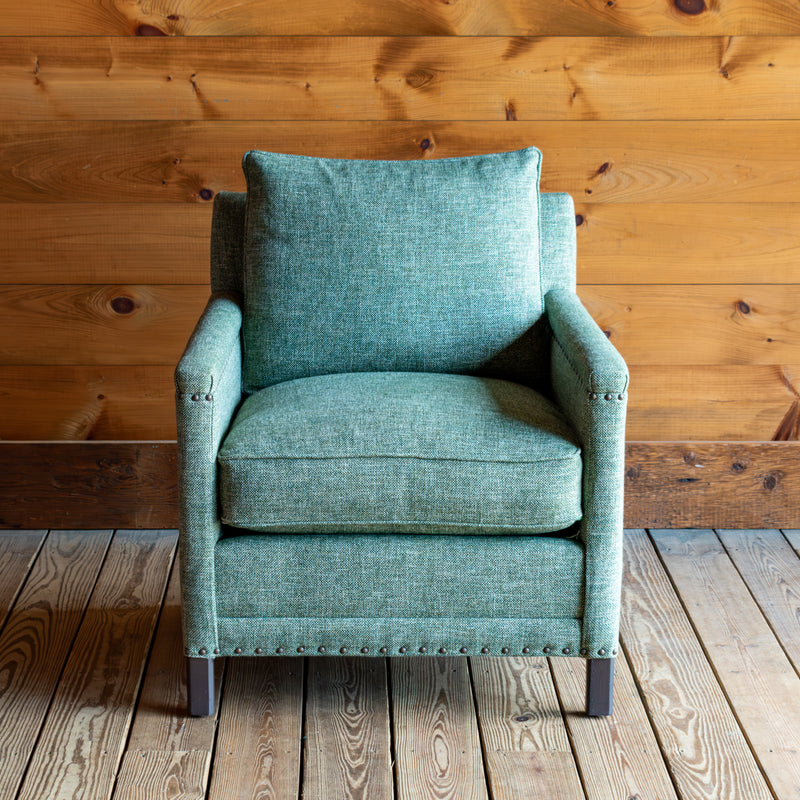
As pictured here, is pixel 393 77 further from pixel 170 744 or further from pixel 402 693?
pixel 170 744

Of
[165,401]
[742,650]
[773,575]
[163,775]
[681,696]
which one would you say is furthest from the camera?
[165,401]

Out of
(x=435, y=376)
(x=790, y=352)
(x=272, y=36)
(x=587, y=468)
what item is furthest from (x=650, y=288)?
(x=272, y=36)

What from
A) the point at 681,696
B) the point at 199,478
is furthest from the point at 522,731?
the point at 199,478

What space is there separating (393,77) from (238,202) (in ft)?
1.68

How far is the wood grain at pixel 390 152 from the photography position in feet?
7.41

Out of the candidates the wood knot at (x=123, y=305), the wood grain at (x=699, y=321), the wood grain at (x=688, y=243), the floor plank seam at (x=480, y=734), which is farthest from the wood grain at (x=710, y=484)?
the wood knot at (x=123, y=305)

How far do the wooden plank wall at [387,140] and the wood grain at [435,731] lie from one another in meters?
1.00

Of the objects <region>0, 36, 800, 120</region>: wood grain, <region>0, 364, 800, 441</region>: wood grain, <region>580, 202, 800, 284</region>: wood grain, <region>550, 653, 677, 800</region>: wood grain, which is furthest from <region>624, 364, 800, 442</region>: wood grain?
<region>550, 653, 677, 800</region>: wood grain

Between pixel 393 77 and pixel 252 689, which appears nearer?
pixel 252 689

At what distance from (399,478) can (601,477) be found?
330mm

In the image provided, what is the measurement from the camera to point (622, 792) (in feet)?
4.81

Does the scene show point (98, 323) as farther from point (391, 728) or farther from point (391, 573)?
point (391, 728)

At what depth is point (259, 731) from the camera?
162 centimetres

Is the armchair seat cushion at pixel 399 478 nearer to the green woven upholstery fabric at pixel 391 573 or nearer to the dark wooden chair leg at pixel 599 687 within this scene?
the green woven upholstery fabric at pixel 391 573
